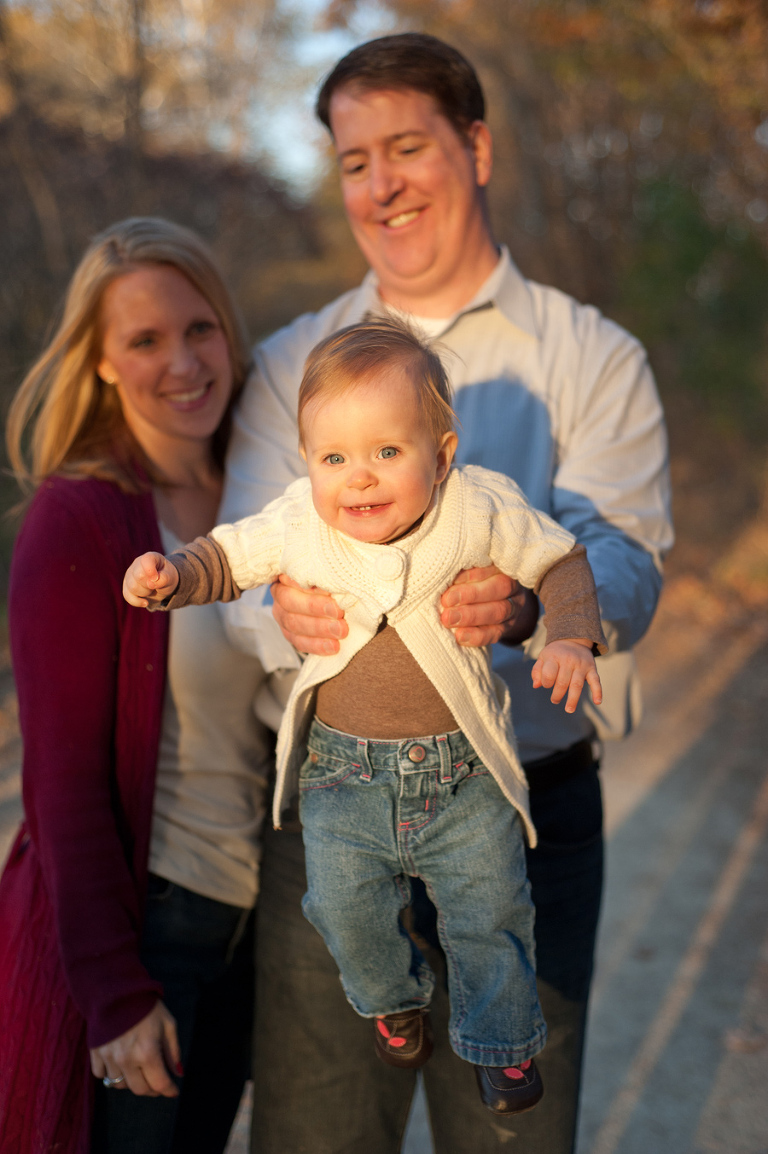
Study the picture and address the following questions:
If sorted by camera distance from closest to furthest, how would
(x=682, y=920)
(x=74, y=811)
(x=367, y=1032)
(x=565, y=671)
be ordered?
(x=565, y=671) → (x=74, y=811) → (x=367, y=1032) → (x=682, y=920)

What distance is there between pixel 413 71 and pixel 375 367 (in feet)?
3.37

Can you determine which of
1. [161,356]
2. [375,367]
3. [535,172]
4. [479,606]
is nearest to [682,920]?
[479,606]

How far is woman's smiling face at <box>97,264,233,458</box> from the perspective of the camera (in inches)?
88.7

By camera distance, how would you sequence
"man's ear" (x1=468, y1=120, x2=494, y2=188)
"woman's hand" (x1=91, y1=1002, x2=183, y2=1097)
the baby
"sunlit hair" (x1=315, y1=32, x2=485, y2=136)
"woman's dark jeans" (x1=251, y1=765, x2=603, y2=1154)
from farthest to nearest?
"man's ear" (x1=468, y1=120, x2=494, y2=188) < "sunlit hair" (x1=315, y1=32, x2=485, y2=136) < "woman's dark jeans" (x1=251, y1=765, x2=603, y2=1154) < "woman's hand" (x1=91, y1=1002, x2=183, y2=1097) < the baby

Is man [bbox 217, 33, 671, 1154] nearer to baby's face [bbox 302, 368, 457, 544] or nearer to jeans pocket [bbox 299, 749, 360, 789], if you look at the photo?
jeans pocket [bbox 299, 749, 360, 789]

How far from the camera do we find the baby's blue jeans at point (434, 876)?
1669 mm

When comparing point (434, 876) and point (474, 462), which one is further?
point (474, 462)

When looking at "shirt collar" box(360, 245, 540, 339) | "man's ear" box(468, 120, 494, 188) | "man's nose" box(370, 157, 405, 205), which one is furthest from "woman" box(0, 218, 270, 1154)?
"man's ear" box(468, 120, 494, 188)

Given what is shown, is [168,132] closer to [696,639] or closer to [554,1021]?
[696,639]

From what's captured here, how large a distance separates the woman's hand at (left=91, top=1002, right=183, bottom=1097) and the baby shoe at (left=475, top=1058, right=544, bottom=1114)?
62 centimetres

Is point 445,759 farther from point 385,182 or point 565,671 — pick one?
point 385,182

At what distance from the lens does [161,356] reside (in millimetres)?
2254

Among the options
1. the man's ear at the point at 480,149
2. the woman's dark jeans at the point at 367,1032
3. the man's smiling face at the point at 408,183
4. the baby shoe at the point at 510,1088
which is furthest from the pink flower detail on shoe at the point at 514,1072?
the man's ear at the point at 480,149

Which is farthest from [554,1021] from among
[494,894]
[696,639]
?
[696,639]
